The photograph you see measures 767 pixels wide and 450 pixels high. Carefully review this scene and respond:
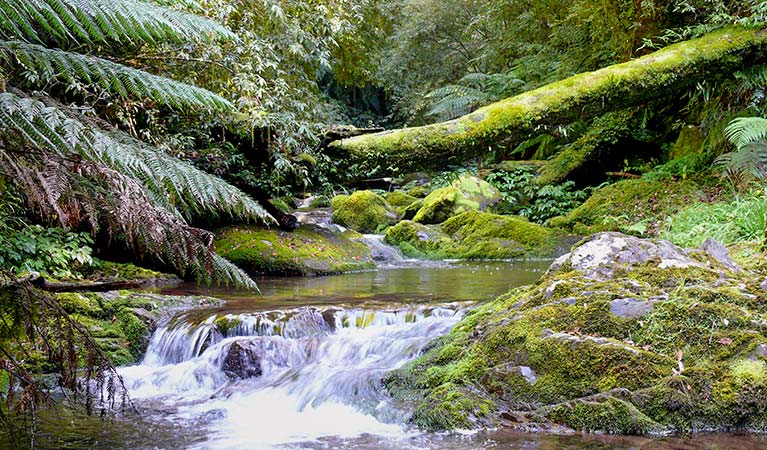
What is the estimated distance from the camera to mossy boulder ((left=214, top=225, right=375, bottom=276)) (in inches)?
400

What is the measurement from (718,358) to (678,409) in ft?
1.39

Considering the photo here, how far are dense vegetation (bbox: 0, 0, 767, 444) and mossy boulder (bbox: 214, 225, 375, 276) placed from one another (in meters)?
0.07

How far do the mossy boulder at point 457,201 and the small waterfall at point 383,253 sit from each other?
1.75 meters

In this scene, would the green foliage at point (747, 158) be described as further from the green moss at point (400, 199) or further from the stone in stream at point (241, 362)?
the green moss at point (400, 199)

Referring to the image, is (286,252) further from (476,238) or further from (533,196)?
(533,196)

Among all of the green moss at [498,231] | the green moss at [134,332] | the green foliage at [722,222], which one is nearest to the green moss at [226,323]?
the green moss at [134,332]

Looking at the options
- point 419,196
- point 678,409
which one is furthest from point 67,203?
point 419,196

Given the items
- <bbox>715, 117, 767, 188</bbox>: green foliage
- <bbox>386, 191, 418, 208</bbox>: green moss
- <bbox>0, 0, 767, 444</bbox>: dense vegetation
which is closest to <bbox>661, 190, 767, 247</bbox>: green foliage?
<bbox>0, 0, 767, 444</bbox>: dense vegetation

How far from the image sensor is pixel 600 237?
204 inches

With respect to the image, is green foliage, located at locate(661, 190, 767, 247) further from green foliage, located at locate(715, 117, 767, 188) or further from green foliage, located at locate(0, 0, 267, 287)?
green foliage, located at locate(0, 0, 267, 287)

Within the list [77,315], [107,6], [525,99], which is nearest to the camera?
[107,6]

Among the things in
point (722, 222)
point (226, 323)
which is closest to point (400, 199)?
point (722, 222)

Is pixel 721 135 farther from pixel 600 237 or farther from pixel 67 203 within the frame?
pixel 67 203

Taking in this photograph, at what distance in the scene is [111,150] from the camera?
1413 millimetres
